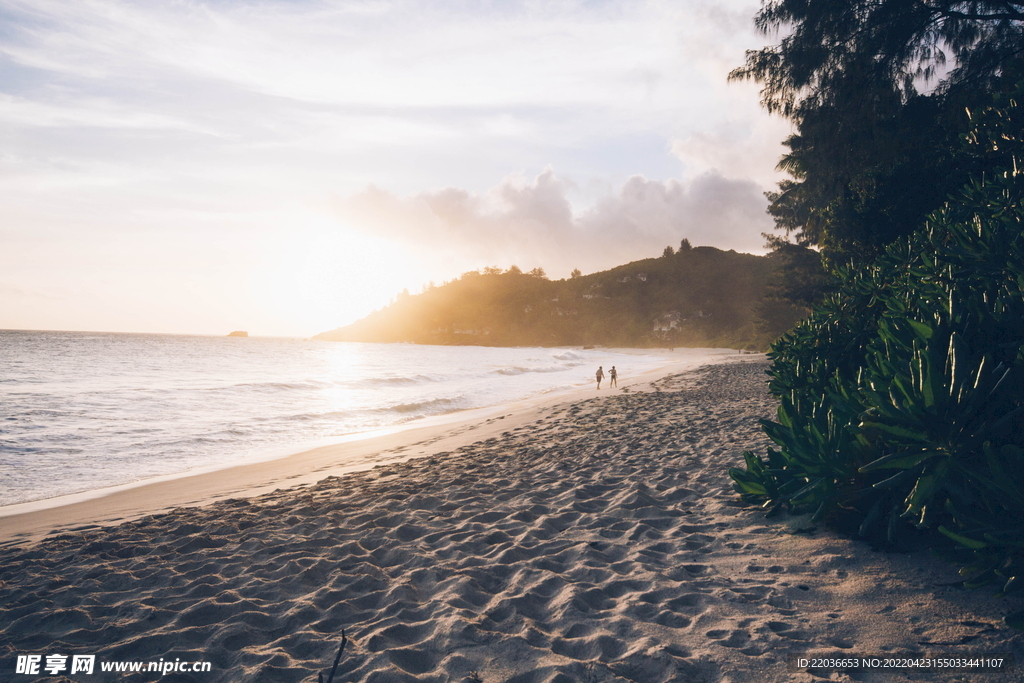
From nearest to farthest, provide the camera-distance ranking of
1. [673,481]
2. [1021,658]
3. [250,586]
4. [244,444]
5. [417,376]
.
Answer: [1021,658]
[250,586]
[673,481]
[244,444]
[417,376]

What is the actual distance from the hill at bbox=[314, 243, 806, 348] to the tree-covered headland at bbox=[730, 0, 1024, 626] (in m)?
62.0

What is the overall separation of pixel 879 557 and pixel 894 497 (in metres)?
0.43

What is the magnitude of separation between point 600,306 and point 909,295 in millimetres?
132043

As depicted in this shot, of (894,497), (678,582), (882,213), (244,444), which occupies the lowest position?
(244,444)

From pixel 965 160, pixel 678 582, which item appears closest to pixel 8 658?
pixel 678 582

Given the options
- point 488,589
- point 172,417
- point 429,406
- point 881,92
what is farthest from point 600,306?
point 488,589

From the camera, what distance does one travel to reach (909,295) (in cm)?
548

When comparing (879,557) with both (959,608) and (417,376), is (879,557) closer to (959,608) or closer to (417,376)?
(959,608)

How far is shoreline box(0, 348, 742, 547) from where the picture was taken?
19.7 feet

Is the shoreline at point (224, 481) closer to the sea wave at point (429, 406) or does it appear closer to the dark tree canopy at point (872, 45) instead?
the sea wave at point (429, 406)

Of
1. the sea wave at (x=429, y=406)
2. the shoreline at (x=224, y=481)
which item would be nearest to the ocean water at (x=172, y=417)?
the sea wave at (x=429, y=406)

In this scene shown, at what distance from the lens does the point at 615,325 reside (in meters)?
123

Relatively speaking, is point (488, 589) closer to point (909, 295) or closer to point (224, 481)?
point (909, 295)

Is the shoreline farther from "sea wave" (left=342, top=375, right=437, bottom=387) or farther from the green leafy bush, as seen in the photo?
"sea wave" (left=342, top=375, right=437, bottom=387)
